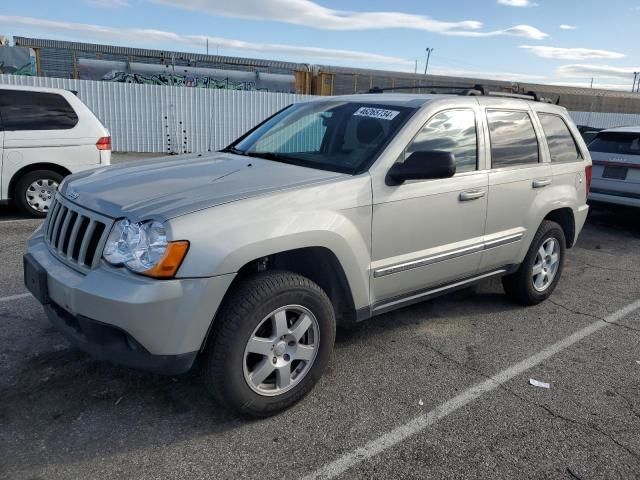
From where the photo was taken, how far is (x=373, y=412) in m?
3.02

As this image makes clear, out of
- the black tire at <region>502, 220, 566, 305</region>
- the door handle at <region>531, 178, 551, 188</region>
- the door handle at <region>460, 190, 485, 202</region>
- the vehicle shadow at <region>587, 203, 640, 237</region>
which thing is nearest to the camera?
the door handle at <region>460, 190, 485, 202</region>

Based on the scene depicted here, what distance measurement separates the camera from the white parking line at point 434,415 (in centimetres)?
257

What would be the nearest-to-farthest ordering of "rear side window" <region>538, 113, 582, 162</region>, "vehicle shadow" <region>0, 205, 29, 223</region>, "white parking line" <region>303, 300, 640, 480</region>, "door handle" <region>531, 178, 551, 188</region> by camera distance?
"white parking line" <region>303, 300, 640, 480</region>
"door handle" <region>531, 178, 551, 188</region>
"rear side window" <region>538, 113, 582, 162</region>
"vehicle shadow" <region>0, 205, 29, 223</region>

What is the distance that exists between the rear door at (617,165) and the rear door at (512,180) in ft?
12.8

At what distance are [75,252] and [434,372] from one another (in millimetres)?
2321

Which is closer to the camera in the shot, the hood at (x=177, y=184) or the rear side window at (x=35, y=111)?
the hood at (x=177, y=184)

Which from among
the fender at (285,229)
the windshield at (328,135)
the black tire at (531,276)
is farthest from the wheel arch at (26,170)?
the black tire at (531,276)

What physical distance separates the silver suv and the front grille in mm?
10

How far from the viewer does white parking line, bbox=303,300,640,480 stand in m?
2.57

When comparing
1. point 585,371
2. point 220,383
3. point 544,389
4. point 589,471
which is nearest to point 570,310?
point 585,371

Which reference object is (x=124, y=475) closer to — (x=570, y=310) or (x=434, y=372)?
(x=434, y=372)

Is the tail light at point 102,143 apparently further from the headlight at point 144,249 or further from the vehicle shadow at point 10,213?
the headlight at point 144,249

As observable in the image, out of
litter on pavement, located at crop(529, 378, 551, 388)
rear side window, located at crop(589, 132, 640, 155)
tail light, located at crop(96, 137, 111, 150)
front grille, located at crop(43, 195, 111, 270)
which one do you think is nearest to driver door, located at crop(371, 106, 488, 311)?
litter on pavement, located at crop(529, 378, 551, 388)

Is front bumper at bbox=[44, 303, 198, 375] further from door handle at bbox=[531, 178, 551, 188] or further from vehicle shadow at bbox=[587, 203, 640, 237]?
vehicle shadow at bbox=[587, 203, 640, 237]
